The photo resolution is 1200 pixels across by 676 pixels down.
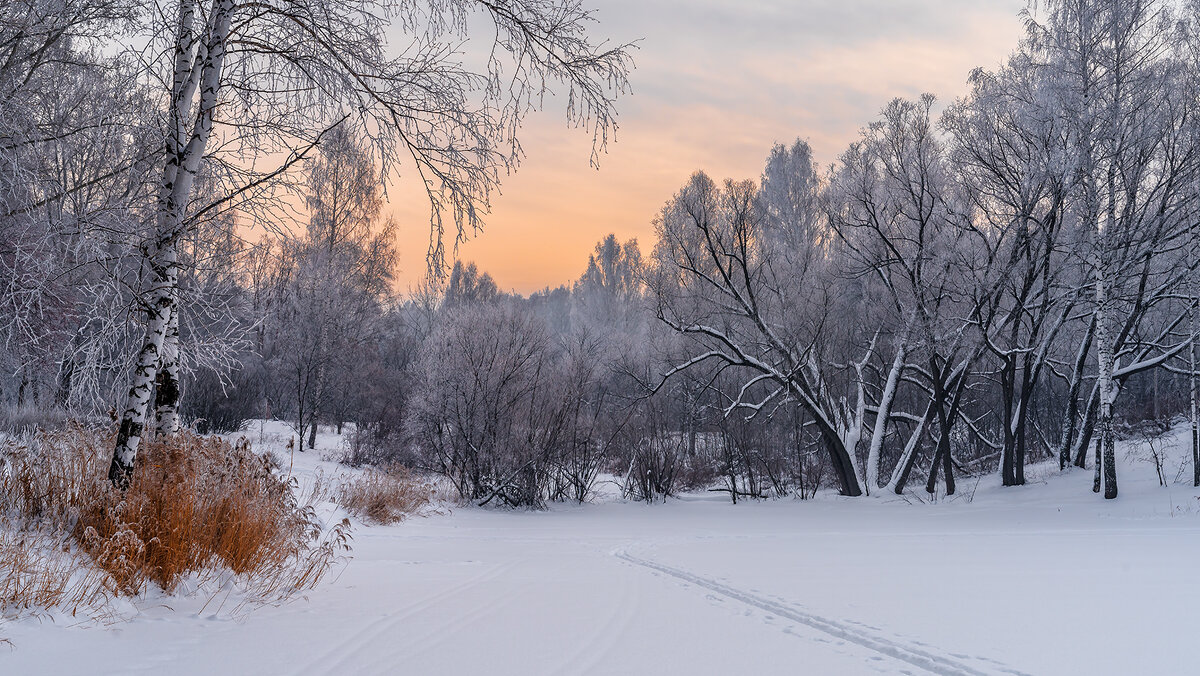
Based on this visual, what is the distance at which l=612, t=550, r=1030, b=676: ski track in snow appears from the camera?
3684 millimetres

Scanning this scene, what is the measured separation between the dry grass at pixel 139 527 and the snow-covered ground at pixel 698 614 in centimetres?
23

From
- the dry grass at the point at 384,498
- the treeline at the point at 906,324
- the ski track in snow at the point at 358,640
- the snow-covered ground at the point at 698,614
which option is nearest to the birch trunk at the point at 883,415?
the treeline at the point at 906,324

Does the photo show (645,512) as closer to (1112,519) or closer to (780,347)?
(780,347)

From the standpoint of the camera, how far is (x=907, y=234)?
61.6 ft

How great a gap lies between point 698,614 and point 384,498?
368 inches

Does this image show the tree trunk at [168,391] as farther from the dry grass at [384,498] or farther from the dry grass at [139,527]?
the dry grass at [384,498]

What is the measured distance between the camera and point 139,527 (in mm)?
4062

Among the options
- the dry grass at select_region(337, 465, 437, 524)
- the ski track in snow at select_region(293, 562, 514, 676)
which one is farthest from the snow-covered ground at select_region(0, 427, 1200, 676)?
the dry grass at select_region(337, 465, 437, 524)

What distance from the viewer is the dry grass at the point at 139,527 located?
146 inches

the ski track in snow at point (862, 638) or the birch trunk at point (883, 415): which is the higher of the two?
the birch trunk at point (883, 415)

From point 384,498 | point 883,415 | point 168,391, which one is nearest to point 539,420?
point 384,498

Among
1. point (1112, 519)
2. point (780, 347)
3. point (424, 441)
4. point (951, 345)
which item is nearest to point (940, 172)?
point (951, 345)

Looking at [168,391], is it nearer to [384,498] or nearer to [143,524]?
[143,524]

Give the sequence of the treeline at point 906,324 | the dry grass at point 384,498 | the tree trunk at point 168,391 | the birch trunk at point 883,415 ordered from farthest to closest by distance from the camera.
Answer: the birch trunk at point 883,415 < the treeline at point 906,324 < the dry grass at point 384,498 < the tree trunk at point 168,391
